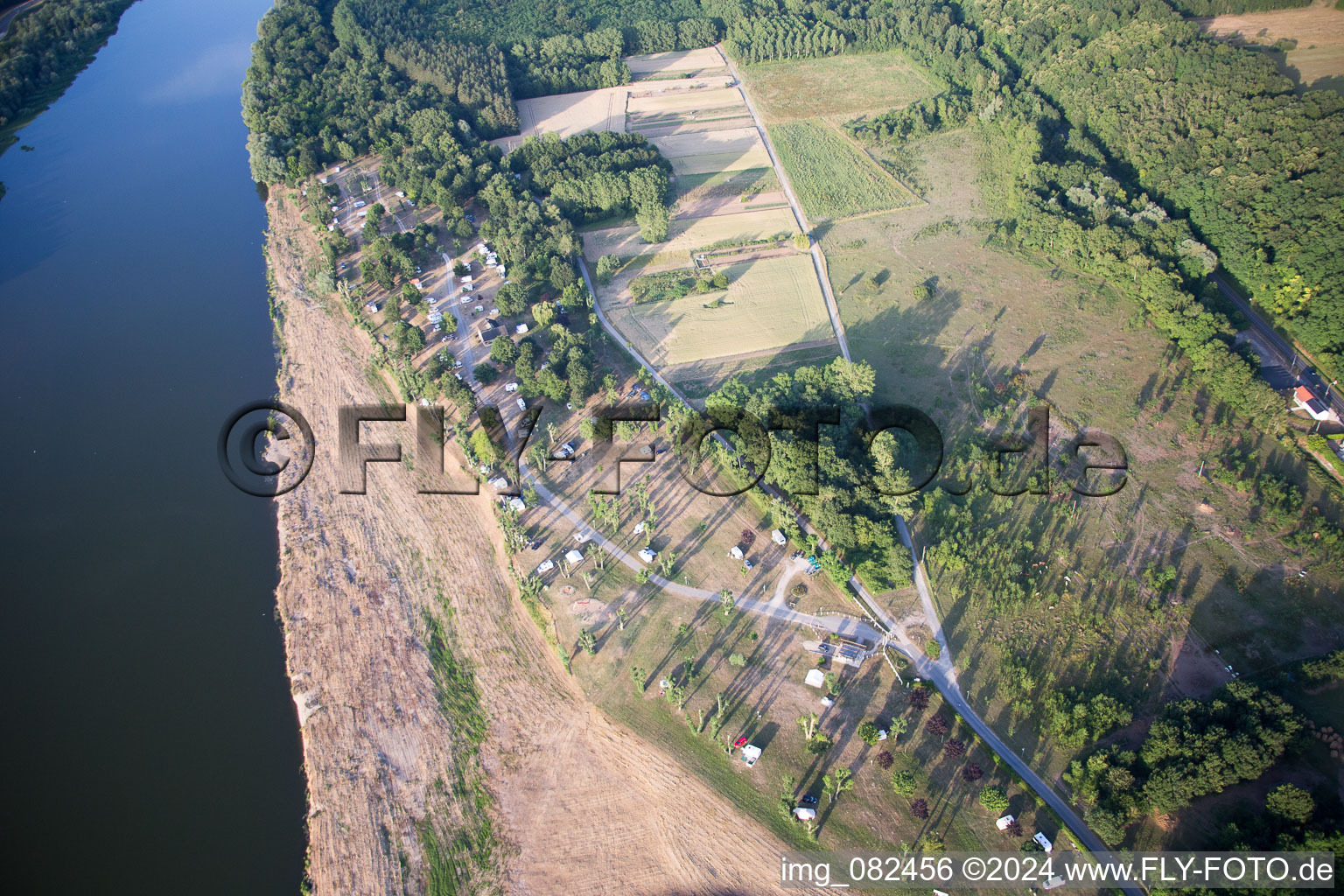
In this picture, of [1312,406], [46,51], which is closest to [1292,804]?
[1312,406]

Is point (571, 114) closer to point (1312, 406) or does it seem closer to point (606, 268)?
point (606, 268)

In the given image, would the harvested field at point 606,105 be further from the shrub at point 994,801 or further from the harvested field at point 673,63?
the shrub at point 994,801

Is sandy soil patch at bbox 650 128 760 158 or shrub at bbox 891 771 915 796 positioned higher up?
sandy soil patch at bbox 650 128 760 158

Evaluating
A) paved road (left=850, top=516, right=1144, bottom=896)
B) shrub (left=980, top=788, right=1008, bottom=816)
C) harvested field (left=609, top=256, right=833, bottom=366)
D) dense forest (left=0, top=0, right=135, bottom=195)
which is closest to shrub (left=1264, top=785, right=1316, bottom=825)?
paved road (left=850, top=516, right=1144, bottom=896)

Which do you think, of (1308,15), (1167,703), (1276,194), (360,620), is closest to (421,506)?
(360,620)

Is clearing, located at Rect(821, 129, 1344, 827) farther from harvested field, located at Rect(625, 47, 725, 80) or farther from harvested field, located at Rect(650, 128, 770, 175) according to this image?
harvested field, located at Rect(625, 47, 725, 80)

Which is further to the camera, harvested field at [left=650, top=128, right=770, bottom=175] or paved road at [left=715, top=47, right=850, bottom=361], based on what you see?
harvested field at [left=650, top=128, right=770, bottom=175]

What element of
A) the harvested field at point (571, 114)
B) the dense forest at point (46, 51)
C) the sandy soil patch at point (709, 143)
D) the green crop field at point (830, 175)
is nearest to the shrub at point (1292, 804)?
the green crop field at point (830, 175)
